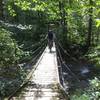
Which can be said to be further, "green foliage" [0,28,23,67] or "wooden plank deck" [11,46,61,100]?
"green foliage" [0,28,23,67]

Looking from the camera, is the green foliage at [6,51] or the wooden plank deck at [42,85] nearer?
the wooden plank deck at [42,85]

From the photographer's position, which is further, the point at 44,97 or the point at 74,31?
the point at 74,31

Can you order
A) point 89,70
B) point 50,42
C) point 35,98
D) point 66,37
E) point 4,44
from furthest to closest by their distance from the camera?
point 66,37 < point 89,70 < point 50,42 < point 4,44 < point 35,98

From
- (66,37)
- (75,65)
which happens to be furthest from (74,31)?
(75,65)

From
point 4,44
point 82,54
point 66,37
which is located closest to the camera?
point 4,44

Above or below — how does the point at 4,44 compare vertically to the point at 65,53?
above

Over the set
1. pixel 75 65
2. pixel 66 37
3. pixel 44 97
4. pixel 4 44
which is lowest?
pixel 75 65

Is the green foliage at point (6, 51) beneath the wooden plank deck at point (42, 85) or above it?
above

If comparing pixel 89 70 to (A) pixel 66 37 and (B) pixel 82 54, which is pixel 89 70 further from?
(A) pixel 66 37

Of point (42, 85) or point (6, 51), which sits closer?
point (42, 85)

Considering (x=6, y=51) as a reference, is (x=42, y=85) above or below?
below

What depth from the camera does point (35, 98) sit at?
7203 millimetres

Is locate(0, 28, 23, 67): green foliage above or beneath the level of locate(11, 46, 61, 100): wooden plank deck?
above

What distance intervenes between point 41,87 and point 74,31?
17.2 meters
